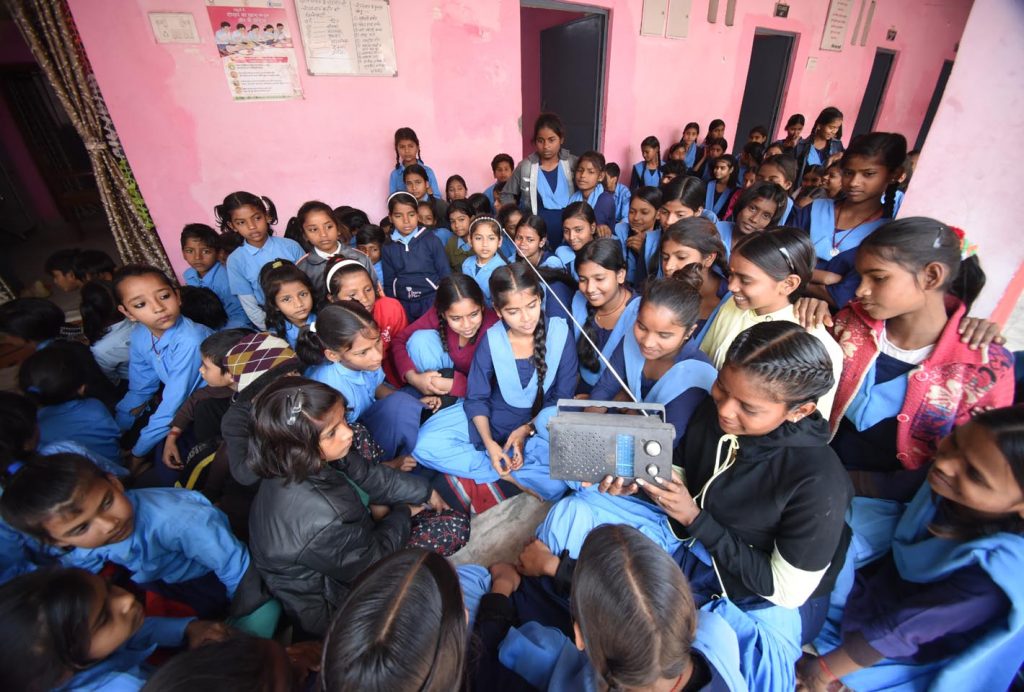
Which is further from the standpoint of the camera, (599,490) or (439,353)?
(439,353)

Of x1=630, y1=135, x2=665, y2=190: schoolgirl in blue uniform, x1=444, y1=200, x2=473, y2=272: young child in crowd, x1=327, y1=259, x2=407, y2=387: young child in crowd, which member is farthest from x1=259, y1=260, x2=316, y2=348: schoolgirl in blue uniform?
x1=630, y1=135, x2=665, y2=190: schoolgirl in blue uniform

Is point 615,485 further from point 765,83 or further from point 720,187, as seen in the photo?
point 765,83

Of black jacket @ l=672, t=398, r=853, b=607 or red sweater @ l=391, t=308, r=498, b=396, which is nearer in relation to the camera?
black jacket @ l=672, t=398, r=853, b=607

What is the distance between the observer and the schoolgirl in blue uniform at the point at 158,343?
6.41 ft

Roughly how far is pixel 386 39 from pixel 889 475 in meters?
4.44

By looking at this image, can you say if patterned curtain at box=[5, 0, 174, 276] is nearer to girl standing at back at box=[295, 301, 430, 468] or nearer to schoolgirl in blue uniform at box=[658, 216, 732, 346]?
girl standing at back at box=[295, 301, 430, 468]

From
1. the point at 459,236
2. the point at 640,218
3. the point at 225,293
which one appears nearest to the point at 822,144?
the point at 640,218

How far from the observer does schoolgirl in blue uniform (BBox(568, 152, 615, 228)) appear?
3.34 metres

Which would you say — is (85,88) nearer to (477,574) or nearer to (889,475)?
(477,574)

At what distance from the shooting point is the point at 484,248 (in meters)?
2.63

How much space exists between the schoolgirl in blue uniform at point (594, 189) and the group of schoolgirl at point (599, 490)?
4.55 feet

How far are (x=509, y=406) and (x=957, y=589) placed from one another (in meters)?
1.44

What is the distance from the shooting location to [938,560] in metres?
1.03

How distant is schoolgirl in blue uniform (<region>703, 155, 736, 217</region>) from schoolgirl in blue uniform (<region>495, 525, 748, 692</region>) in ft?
14.2
